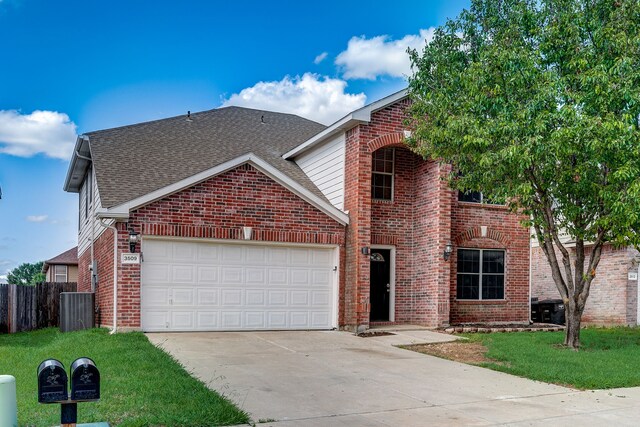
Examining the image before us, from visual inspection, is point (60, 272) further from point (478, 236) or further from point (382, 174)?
point (478, 236)

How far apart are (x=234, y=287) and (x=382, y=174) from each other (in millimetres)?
5424

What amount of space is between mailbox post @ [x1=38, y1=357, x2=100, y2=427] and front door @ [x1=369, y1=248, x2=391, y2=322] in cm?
1294

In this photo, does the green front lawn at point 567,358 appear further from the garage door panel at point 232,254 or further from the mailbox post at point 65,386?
the mailbox post at point 65,386

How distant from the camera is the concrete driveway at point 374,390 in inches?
279

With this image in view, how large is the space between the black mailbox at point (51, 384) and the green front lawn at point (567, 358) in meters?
7.61

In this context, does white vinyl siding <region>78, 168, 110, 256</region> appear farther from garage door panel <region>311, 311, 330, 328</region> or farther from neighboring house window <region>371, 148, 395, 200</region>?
neighboring house window <region>371, 148, 395, 200</region>

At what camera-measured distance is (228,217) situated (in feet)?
48.2

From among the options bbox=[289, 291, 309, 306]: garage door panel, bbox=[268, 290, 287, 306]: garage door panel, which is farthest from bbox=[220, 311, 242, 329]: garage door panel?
bbox=[289, 291, 309, 306]: garage door panel

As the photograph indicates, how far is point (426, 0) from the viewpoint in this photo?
46.4 feet

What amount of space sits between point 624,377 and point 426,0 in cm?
906

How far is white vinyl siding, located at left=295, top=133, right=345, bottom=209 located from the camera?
1643cm

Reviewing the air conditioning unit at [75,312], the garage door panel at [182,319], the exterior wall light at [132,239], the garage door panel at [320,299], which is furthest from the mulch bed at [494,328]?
the air conditioning unit at [75,312]

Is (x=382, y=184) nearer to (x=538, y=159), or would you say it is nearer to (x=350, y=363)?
(x=538, y=159)

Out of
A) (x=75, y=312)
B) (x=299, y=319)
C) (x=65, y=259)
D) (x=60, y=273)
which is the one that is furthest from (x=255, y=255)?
(x=60, y=273)
